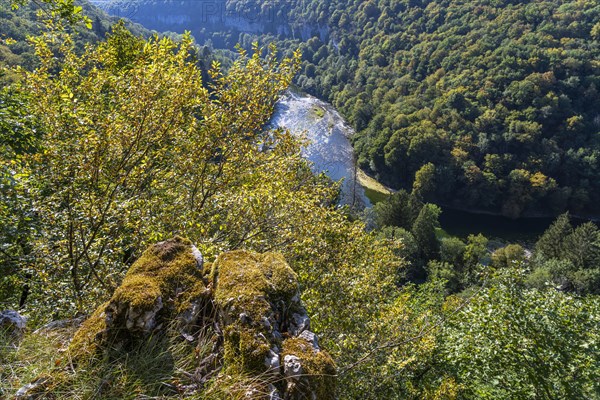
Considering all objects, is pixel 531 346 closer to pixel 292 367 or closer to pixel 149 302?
pixel 292 367

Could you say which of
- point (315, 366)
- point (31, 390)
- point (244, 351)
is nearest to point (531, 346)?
point (315, 366)

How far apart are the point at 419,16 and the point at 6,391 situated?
190234 millimetres

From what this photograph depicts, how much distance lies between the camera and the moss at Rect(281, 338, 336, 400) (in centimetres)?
405

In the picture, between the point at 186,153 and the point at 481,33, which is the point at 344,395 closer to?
the point at 186,153

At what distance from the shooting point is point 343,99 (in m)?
136

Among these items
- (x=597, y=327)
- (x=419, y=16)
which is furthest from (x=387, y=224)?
(x=419, y=16)

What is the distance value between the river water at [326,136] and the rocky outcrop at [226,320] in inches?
2345

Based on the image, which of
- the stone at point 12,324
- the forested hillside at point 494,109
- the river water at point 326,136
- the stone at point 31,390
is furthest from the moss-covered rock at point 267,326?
the forested hillside at point 494,109

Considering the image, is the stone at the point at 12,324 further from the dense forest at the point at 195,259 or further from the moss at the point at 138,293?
the moss at the point at 138,293

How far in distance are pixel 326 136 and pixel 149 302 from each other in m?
104

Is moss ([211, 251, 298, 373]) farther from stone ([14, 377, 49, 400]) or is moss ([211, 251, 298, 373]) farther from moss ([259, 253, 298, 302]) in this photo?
stone ([14, 377, 49, 400])

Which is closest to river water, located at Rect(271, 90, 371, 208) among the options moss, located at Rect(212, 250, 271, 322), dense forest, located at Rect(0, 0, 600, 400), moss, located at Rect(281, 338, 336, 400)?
dense forest, located at Rect(0, 0, 600, 400)

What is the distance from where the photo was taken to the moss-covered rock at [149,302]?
4.12 meters

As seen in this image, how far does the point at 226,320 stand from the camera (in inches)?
172
